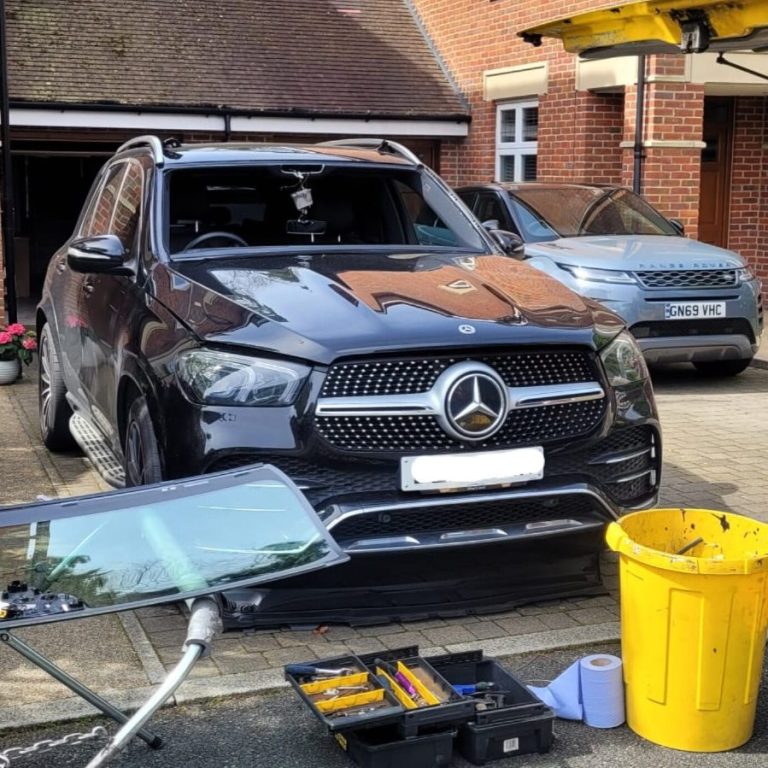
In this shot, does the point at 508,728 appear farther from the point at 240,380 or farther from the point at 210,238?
the point at 210,238

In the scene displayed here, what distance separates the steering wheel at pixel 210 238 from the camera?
5.77 meters

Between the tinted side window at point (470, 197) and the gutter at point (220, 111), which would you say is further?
the gutter at point (220, 111)

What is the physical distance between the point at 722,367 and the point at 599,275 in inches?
70.3

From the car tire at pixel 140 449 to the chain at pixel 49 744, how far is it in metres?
1.21

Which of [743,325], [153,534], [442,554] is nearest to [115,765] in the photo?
[153,534]

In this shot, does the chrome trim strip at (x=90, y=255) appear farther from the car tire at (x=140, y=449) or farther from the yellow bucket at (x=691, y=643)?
the yellow bucket at (x=691, y=643)

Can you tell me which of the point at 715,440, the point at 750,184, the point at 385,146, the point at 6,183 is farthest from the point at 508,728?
the point at 750,184

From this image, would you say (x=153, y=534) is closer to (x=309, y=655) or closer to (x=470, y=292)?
(x=309, y=655)

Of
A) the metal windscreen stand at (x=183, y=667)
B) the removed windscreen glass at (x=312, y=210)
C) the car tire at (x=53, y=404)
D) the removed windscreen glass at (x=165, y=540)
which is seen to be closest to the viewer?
the metal windscreen stand at (x=183, y=667)

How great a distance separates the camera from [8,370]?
33.3 ft

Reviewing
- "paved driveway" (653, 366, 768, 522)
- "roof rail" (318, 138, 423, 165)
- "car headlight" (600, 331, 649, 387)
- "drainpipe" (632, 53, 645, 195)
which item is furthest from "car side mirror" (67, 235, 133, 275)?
"drainpipe" (632, 53, 645, 195)

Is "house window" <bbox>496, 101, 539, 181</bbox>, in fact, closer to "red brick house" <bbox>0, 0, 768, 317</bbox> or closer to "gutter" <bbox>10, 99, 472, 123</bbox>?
"red brick house" <bbox>0, 0, 768, 317</bbox>

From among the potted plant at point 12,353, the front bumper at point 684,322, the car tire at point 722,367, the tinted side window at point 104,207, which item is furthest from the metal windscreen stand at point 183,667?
the car tire at point 722,367

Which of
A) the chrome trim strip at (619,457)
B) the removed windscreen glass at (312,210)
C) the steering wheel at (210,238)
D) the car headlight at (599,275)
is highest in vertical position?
the removed windscreen glass at (312,210)
